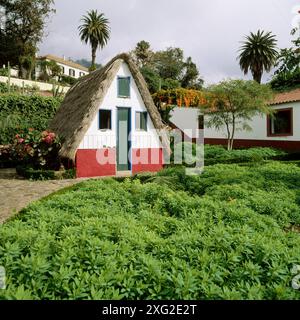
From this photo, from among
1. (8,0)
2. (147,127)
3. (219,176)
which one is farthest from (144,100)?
(8,0)

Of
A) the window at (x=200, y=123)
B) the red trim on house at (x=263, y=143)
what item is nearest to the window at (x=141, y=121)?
the red trim on house at (x=263, y=143)

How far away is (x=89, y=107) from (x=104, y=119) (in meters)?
1.27

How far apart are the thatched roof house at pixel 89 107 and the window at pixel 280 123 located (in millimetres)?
12210

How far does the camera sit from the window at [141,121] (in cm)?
1641

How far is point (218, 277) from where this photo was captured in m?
3.69

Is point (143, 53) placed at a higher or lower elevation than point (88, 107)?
higher

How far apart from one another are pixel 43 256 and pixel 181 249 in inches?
68.3

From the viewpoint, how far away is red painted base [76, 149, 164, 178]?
14.6 m

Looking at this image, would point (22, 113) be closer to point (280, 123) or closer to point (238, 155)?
→ point (238, 155)

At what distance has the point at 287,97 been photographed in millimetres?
24984

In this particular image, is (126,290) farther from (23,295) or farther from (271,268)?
(271,268)

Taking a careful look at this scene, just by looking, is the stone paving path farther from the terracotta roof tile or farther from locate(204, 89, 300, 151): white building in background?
the terracotta roof tile

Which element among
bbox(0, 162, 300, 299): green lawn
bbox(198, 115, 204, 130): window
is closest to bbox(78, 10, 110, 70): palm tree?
bbox(198, 115, 204, 130): window

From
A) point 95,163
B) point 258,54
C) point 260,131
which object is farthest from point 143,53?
point 95,163
